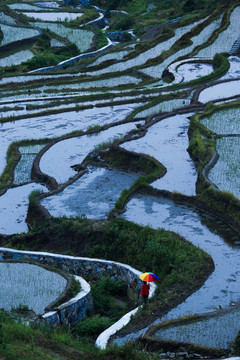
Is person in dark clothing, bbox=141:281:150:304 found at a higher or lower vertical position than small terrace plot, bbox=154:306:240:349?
higher

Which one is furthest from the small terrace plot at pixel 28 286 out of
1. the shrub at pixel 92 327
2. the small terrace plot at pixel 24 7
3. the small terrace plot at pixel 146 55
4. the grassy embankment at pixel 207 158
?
the small terrace plot at pixel 24 7

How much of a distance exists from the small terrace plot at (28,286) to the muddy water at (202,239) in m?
1.36

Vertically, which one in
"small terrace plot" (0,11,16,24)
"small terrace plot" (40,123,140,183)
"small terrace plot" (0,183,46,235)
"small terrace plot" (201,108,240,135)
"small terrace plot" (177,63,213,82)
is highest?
"small terrace plot" (0,11,16,24)

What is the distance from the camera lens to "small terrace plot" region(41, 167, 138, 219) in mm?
10883

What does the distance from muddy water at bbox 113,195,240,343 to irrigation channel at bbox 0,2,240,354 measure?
0.6 inches

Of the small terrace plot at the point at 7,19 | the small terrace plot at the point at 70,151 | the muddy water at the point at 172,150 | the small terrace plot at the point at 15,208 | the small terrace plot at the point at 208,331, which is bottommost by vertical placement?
Answer: the small terrace plot at the point at 15,208

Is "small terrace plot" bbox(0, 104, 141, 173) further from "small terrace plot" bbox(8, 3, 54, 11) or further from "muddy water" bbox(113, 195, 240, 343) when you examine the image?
"small terrace plot" bbox(8, 3, 54, 11)

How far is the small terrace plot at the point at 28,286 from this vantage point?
7.87 metres

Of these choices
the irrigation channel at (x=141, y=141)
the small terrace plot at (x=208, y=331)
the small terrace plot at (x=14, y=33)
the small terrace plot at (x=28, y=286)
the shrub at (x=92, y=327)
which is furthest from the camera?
the small terrace plot at (x=14, y=33)

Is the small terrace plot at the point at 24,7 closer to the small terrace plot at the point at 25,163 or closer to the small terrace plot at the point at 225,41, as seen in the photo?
the small terrace plot at the point at 225,41

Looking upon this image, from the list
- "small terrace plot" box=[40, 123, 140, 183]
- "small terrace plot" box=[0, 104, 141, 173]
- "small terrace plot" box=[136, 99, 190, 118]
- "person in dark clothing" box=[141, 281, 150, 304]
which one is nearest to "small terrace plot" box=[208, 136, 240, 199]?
"small terrace plot" box=[40, 123, 140, 183]

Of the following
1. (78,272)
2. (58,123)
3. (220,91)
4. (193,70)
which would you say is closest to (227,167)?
(78,272)

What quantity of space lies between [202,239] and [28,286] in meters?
2.66

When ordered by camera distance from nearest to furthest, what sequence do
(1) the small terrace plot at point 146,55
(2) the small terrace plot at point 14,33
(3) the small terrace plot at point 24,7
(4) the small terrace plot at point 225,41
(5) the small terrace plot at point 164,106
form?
(5) the small terrace plot at point 164,106
(1) the small terrace plot at point 146,55
(4) the small terrace plot at point 225,41
(2) the small terrace plot at point 14,33
(3) the small terrace plot at point 24,7
